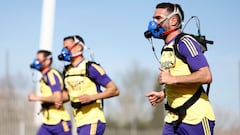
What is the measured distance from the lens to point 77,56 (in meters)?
8.44

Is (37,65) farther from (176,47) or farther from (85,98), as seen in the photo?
(176,47)

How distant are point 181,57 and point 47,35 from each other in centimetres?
1293

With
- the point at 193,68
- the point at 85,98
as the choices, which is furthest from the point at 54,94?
the point at 193,68

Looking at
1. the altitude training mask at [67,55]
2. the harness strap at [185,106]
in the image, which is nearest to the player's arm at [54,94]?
the altitude training mask at [67,55]

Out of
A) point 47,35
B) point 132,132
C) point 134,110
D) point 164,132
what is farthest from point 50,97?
point 134,110

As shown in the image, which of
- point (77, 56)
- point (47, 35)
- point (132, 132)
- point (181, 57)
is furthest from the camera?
point (132, 132)

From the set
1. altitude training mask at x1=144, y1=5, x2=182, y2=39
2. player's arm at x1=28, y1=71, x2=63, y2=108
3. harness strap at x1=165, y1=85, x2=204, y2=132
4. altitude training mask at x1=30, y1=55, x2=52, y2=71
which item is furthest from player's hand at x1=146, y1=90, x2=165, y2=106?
altitude training mask at x1=30, y1=55, x2=52, y2=71

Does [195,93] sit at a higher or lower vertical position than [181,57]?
lower

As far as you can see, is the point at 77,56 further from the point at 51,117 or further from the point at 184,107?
the point at 184,107

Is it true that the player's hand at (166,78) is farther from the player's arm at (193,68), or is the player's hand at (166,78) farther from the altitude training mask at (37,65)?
the altitude training mask at (37,65)

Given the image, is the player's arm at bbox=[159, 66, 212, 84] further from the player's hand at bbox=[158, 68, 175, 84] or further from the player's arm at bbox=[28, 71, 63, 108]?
the player's arm at bbox=[28, 71, 63, 108]

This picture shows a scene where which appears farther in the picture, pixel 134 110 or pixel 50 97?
pixel 134 110

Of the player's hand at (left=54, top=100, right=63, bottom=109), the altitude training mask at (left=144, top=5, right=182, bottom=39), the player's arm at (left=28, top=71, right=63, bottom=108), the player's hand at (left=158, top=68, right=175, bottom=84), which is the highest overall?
the altitude training mask at (left=144, top=5, right=182, bottom=39)

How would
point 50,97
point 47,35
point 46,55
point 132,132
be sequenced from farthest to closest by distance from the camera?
point 132,132 < point 47,35 < point 46,55 < point 50,97
